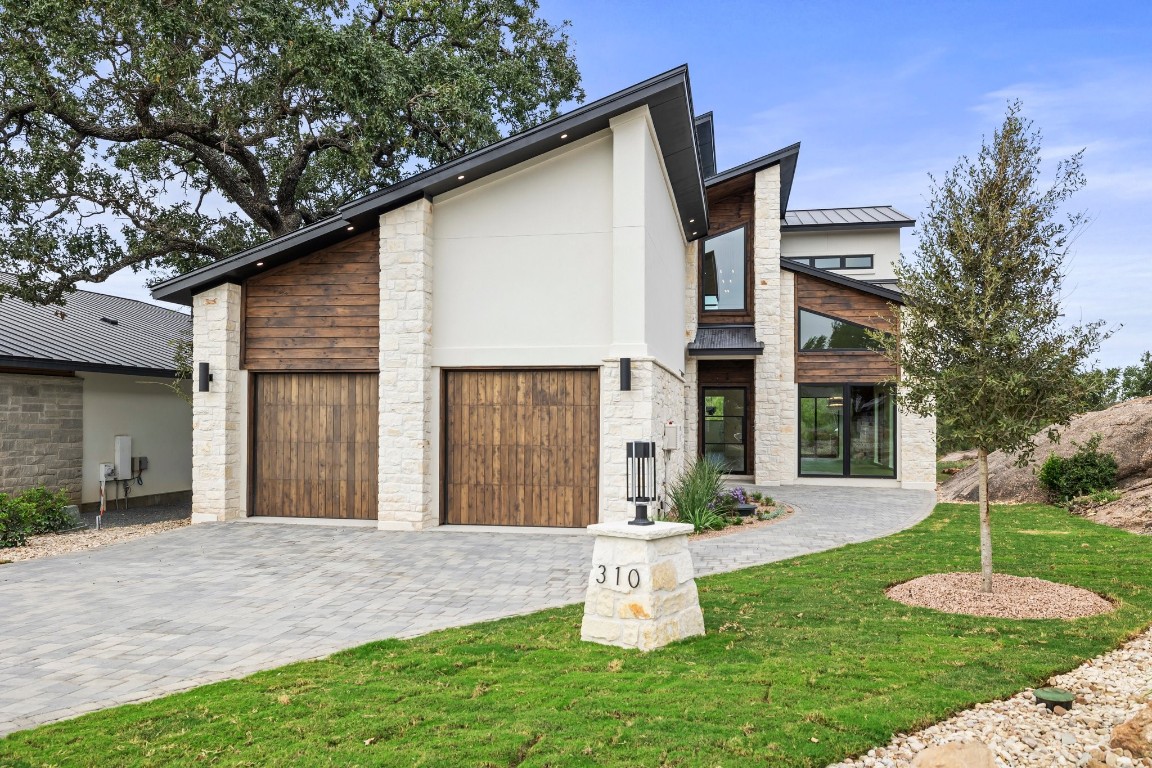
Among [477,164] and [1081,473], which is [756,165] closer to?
[477,164]

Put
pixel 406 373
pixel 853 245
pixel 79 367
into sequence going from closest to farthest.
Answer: pixel 406 373
pixel 79 367
pixel 853 245

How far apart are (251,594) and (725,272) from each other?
43.9 ft

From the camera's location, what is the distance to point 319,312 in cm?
1156

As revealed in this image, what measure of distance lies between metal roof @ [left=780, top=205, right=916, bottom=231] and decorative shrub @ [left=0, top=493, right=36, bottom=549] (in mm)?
18245

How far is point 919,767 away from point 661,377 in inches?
333

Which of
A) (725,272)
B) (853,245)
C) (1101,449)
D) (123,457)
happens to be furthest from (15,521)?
Answer: (853,245)

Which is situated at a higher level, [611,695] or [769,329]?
[769,329]

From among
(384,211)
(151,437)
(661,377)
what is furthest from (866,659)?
(151,437)

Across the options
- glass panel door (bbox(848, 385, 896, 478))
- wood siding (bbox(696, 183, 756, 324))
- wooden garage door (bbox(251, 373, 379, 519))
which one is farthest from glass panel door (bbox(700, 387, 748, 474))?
wooden garage door (bbox(251, 373, 379, 519))

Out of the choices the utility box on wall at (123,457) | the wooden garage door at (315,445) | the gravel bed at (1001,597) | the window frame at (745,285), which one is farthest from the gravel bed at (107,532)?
the window frame at (745,285)

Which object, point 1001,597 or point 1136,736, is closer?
point 1136,736

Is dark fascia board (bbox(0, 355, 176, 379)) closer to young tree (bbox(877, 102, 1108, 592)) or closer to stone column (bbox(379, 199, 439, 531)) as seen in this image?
stone column (bbox(379, 199, 439, 531))

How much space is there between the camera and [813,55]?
54.0 ft

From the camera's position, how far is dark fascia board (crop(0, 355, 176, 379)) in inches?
456
